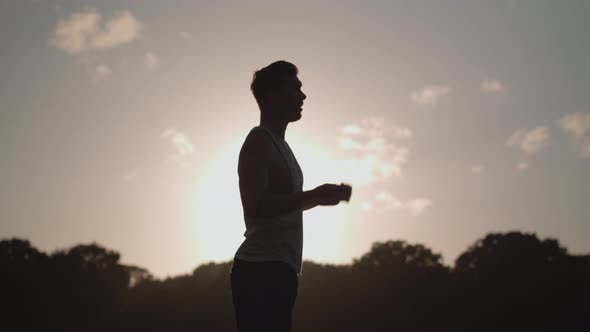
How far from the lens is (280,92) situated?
→ 439 cm

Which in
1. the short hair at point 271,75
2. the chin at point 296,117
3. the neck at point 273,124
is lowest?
the neck at point 273,124

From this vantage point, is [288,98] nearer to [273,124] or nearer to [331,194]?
[273,124]

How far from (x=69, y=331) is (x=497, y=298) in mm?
33115

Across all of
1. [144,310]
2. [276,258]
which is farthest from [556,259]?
[276,258]

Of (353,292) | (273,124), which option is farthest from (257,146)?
(353,292)

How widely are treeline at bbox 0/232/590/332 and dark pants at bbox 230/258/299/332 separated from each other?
3132 centimetres

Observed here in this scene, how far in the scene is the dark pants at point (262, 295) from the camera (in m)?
3.76

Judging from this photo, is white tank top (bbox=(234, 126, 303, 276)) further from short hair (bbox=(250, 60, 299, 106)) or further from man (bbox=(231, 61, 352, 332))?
short hair (bbox=(250, 60, 299, 106))

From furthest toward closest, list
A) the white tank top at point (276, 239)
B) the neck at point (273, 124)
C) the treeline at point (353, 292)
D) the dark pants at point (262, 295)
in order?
the treeline at point (353, 292) → the neck at point (273, 124) → the white tank top at point (276, 239) → the dark pants at point (262, 295)

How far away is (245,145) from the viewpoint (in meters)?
4.03

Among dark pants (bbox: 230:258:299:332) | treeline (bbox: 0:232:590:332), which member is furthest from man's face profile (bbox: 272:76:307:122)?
treeline (bbox: 0:232:590:332)

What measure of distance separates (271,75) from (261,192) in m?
1.00

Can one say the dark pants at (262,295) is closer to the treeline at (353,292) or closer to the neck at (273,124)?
the neck at (273,124)

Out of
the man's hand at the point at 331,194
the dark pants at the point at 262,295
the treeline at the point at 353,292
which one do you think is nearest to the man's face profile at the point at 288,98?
the man's hand at the point at 331,194
